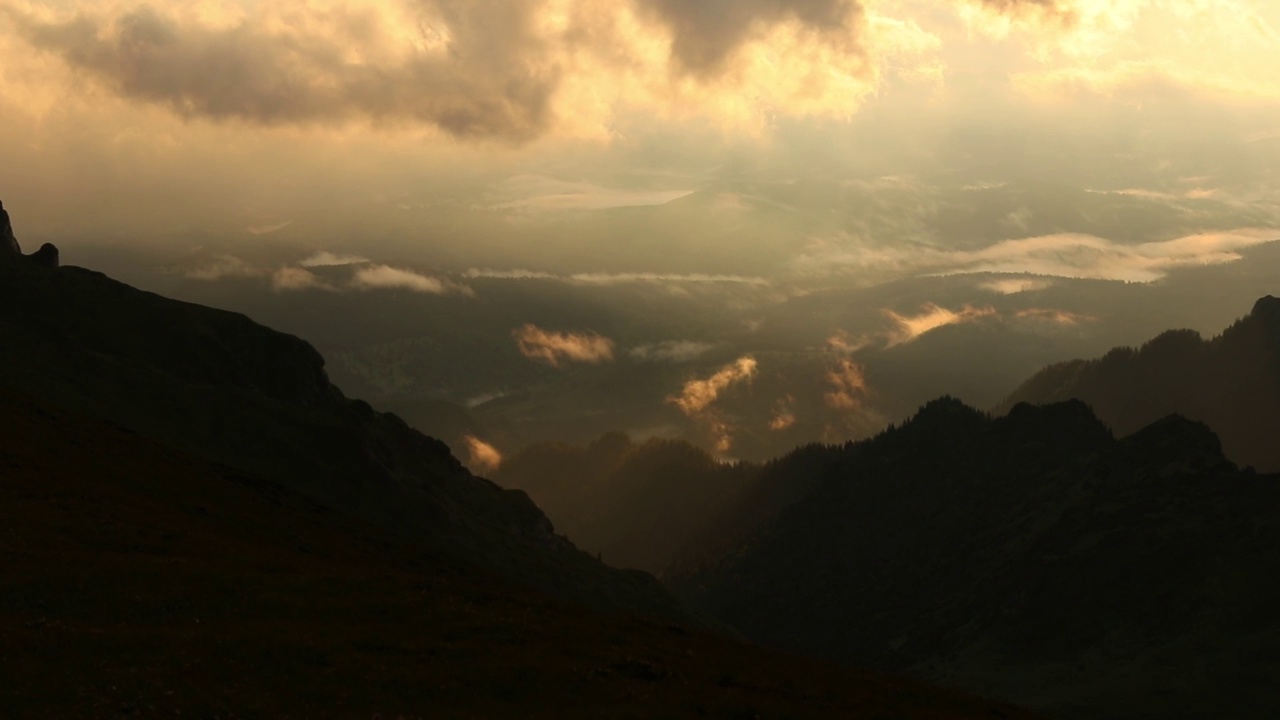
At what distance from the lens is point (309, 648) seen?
54781 millimetres

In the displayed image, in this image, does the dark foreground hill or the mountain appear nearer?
the dark foreground hill

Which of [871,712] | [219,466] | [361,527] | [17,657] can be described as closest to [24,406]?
[219,466]

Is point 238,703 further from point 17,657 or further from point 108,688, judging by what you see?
point 17,657

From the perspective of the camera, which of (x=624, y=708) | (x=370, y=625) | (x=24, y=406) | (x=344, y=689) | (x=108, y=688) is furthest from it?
(x=24, y=406)

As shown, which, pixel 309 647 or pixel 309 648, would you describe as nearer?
pixel 309 648

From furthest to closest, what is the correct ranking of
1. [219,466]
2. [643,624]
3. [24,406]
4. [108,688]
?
1. [219,466]
2. [24,406]
3. [643,624]
4. [108,688]

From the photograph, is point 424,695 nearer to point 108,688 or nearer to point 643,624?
point 108,688

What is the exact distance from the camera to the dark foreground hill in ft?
156

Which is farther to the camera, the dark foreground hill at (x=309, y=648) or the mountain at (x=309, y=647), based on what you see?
the mountain at (x=309, y=647)

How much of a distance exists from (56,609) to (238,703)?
16.0 meters

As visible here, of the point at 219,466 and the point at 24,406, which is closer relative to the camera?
the point at 24,406

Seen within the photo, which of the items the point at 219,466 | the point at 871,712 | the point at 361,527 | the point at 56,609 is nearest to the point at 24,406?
the point at 219,466

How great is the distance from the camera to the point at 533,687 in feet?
180

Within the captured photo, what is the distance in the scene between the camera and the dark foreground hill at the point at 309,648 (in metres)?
47.7
